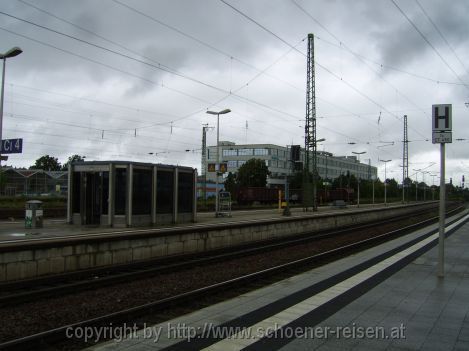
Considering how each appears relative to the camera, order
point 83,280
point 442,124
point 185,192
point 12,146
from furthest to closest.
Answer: point 185,192
point 12,146
point 83,280
point 442,124

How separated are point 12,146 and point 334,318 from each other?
17.5m

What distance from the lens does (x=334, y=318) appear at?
6004 millimetres

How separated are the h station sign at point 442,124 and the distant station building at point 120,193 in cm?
1280

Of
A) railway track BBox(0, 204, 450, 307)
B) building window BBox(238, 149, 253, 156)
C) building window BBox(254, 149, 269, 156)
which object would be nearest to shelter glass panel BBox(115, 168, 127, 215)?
railway track BBox(0, 204, 450, 307)

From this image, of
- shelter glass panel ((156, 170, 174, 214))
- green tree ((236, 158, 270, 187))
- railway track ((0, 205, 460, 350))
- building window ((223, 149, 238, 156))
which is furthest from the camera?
building window ((223, 149, 238, 156))

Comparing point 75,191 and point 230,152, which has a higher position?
point 230,152

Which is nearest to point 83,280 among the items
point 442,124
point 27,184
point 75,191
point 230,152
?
point 442,124

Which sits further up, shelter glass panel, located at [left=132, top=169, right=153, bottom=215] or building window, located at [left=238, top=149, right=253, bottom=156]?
building window, located at [left=238, top=149, right=253, bottom=156]

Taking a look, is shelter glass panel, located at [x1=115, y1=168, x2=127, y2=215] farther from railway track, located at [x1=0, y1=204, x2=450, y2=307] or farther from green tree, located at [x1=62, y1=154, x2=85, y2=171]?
railway track, located at [x1=0, y1=204, x2=450, y2=307]

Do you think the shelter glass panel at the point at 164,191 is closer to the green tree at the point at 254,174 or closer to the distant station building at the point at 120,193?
the distant station building at the point at 120,193

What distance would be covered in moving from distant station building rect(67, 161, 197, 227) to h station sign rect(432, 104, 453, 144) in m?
12.8

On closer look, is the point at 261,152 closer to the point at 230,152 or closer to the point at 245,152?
the point at 245,152

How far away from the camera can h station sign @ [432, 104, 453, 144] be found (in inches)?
343

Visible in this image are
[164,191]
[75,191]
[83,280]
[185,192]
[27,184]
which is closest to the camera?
[83,280]
